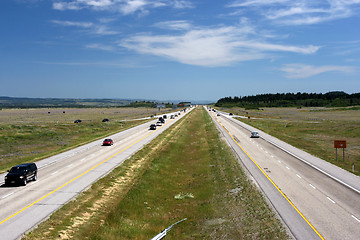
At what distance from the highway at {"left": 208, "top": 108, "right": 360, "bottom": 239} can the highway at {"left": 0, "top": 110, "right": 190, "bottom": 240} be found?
16.1 metres

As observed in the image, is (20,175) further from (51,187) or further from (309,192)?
(309,192)

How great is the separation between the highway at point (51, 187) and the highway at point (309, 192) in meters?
16.1

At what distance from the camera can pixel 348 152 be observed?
4784 cm

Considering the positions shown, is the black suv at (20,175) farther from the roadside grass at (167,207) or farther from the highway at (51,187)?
the roadside grass at (167,207)

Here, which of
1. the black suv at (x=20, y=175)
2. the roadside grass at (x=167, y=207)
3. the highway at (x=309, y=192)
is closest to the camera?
the highway at (x=309, y=192)

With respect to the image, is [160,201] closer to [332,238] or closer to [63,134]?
[332,238]

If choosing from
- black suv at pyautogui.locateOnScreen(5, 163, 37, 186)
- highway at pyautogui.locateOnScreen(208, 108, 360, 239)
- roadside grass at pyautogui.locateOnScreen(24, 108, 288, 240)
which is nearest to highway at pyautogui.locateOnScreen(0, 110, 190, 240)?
black suv at pyautogui.locateOnScreen(5, 163, 37, 186)

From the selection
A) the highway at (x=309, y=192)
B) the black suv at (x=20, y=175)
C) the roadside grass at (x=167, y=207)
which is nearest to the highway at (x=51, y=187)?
the black suv at (x=20, y=175)

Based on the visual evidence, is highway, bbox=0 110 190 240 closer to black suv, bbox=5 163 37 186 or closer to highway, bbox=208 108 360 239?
black suv, bbox=5 163 37 186

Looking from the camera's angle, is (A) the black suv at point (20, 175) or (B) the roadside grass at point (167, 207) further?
(A) the black suv at point (20, 175)

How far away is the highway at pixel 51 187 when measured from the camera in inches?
693

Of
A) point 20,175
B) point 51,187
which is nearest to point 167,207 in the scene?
point 51,187

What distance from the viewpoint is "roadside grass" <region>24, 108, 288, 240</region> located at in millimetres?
17547

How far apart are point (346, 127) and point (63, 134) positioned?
76904mm
